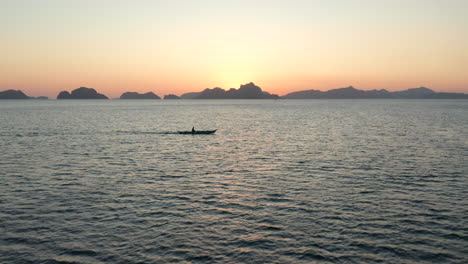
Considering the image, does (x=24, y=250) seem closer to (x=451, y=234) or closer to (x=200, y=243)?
(x=200, y=243)

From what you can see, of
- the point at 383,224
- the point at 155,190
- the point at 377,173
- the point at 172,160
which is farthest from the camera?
the point at 172,160

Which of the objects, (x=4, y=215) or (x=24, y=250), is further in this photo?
(x=4, y=215)

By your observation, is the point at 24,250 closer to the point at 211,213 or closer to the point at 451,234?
the point at 211,213

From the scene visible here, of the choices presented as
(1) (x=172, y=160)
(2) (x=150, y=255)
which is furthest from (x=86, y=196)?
(1) (x=172, y=160)

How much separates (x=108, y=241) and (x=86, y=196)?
35.2 feet

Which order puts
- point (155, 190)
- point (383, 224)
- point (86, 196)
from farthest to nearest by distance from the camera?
point (155, 190)
point (86, 196)
point (383, 224)

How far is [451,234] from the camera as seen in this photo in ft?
71.4

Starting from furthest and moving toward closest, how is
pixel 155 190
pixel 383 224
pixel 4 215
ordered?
pixel 155 190, pixel 4 215, pixel 383 224

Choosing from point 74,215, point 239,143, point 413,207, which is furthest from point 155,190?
point 239,143

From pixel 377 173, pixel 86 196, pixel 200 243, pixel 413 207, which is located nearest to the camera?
pixel 200 243

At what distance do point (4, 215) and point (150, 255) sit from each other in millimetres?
13429

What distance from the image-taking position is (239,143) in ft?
225

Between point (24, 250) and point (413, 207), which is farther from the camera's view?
point (413, 207)

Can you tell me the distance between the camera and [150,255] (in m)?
19.0
